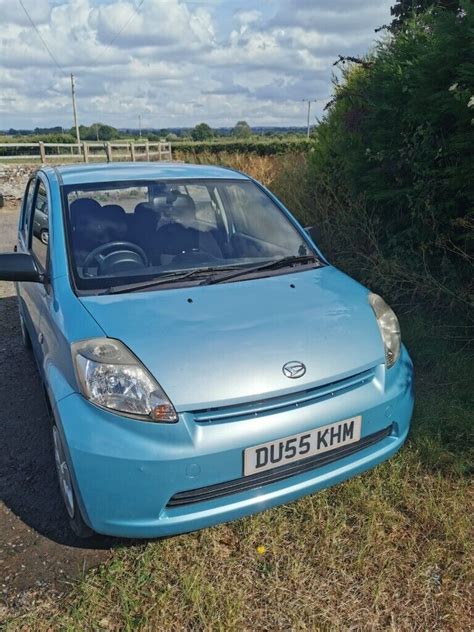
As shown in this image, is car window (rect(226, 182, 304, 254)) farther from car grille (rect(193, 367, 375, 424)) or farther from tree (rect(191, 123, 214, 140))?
tree (rect(191, 123, 214, 140))

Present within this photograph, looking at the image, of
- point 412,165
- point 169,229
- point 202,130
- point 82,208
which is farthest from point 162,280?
point 202,130

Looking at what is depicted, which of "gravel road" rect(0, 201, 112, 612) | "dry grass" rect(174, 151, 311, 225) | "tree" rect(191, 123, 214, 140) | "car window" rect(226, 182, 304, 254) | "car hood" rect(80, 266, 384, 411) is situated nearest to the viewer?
"car hood" rect(80, 266, 384, 411)

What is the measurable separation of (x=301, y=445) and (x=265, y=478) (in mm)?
201


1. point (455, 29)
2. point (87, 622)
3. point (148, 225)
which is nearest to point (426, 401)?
point (148, 225)

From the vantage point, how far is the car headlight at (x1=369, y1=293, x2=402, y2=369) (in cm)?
242

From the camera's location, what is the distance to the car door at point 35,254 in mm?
2912

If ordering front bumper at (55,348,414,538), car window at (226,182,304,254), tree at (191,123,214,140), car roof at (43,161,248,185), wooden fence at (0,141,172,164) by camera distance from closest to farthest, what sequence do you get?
1. front bumper at (55,348,414,538)
2. car roof at (43,161,248,185)
3. car window at (226,182,304,254)
4. wooden fence at (0,141,172,164)
5. tree at (191,123,214,140)

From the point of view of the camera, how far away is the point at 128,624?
1886 mm

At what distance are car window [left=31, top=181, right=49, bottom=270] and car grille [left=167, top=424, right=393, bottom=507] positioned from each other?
5.31 ft

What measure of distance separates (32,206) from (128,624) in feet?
9.98

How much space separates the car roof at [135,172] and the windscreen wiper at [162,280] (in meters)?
0.86

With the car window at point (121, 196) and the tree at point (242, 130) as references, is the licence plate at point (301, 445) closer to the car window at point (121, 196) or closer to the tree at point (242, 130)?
the car window at point (121, 196)

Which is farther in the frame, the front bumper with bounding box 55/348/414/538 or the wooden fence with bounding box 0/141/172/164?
the wooden fence with bounding box 0/141/172/164

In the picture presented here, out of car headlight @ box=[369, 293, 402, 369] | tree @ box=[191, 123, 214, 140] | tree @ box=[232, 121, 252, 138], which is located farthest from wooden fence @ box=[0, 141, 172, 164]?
tree @ box=[191, 123, 214, 140]
